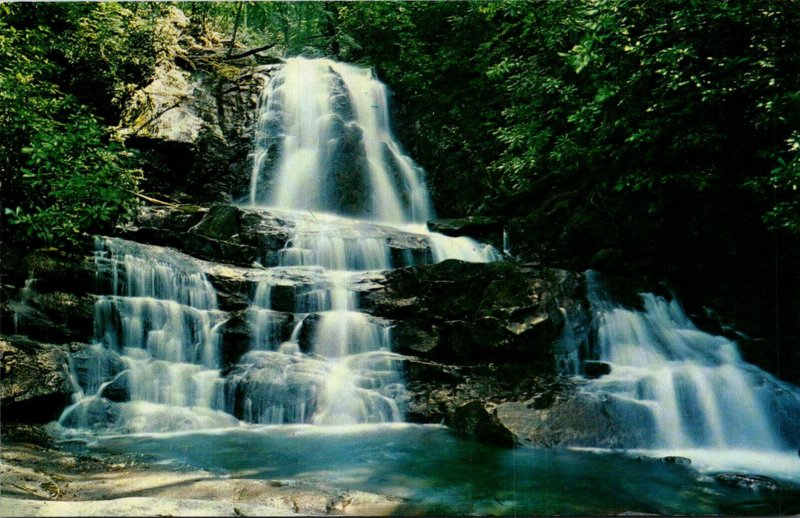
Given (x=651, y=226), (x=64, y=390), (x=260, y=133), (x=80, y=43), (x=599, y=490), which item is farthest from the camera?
(x=260, y=133)

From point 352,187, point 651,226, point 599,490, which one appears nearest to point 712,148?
point 651,226

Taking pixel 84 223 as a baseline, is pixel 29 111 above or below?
above

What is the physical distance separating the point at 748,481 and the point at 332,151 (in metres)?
6.59

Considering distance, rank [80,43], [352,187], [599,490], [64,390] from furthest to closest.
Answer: [352,187] < [80,43] < [64,390] < [599,490]

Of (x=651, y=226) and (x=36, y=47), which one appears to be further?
(x=651, y=226)

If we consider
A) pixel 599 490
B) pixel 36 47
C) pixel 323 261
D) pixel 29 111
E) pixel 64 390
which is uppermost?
pixel 36 47

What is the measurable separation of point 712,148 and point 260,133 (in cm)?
649

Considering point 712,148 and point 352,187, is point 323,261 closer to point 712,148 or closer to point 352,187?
point 352,187

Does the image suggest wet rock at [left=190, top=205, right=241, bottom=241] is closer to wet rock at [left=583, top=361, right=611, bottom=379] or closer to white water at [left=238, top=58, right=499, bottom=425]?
white water at [left=238, top=58, right=499, bottom=425]

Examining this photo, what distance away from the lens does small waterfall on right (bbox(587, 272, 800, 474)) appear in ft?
14.0

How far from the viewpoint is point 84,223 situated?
507cm

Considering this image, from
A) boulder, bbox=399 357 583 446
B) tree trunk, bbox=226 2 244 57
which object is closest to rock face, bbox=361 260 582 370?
boulder, bbox=399 357 583 446

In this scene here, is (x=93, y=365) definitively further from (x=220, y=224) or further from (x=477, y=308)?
(x=477, y=308)

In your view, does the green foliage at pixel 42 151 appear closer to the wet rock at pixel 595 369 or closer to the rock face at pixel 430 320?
the rock face at pixel 430 320
